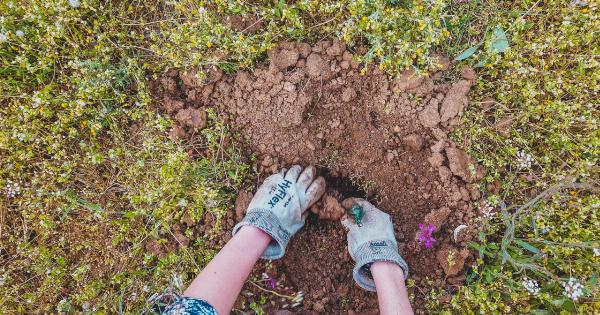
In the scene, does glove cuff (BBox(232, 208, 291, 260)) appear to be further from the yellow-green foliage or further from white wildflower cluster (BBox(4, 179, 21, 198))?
white wildflower cluster (BBox(4, 179, 21, 198))

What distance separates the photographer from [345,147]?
9.87 feet

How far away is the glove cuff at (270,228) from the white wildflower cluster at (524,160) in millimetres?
1695

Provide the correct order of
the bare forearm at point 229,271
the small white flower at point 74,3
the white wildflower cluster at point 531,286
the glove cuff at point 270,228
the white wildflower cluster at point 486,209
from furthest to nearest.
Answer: the small white flower at point 74,3, the white wildflower cluster at point 486,209, the glove cuff at point 270,228, the white wildflower cluster at point 531,286, the bare forearm at point 229,271

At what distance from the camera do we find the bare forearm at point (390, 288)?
2.52 meters

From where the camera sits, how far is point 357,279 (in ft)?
9.27

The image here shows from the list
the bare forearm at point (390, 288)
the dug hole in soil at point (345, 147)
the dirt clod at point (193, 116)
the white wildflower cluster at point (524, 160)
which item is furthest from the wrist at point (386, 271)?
the dirt clod at point (193, 116)

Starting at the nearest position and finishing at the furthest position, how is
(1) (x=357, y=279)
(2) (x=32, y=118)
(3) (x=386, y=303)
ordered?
(3) (x=386, y=303) → (1) (x=357, y=279) → (2) (x=32, y=118)

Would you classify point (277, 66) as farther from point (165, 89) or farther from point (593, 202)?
point (593, 202)

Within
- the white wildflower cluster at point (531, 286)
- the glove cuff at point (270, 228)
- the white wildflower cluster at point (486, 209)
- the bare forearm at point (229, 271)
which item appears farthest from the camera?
the white wildflower cluster at point (486, 209)

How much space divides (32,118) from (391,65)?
266 cm

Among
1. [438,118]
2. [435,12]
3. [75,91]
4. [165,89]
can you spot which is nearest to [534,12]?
[435,12]

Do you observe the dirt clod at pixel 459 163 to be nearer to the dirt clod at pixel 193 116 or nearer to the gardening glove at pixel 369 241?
the gardening glove at pixel 369 241

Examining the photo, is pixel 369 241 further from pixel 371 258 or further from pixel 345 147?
pixel 345 147

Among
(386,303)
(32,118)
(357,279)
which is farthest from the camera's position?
(32,118)
